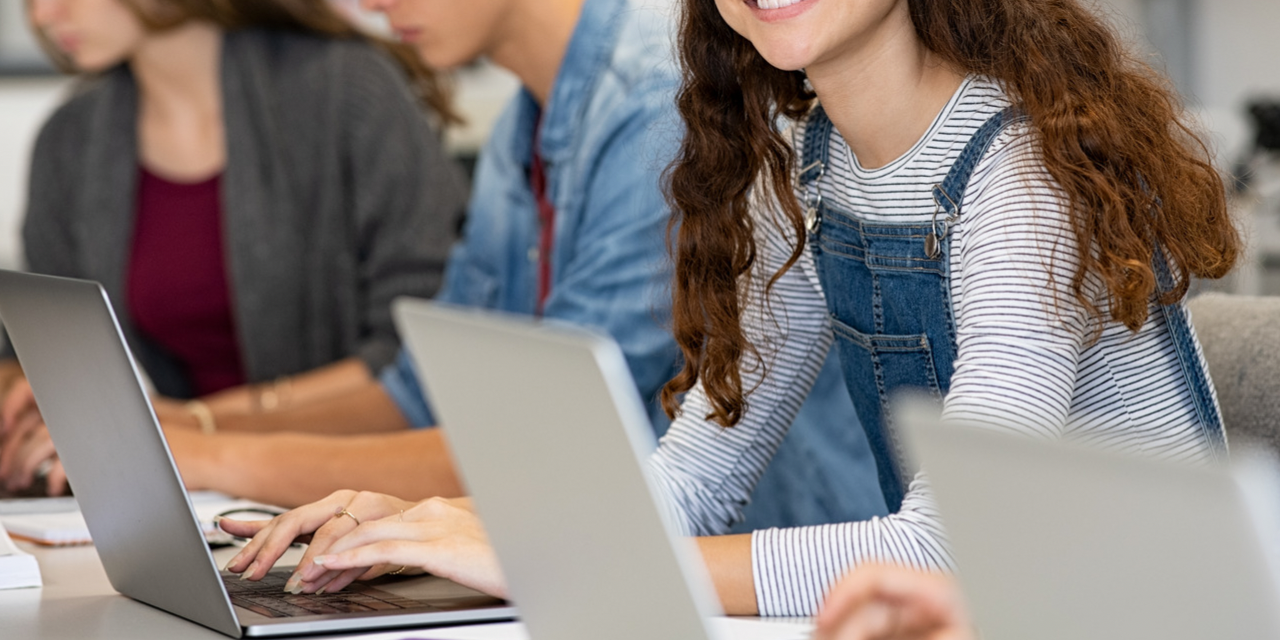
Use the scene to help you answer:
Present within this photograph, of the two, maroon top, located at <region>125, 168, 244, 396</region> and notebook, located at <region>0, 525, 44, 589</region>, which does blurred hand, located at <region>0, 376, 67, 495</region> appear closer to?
notebook, located at <region>0, 525, 44, 589</region>

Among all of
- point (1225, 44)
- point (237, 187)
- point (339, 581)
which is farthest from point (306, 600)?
point (1225, 44)

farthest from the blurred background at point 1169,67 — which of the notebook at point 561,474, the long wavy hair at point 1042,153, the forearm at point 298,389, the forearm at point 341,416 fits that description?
the notebook at point 561,474

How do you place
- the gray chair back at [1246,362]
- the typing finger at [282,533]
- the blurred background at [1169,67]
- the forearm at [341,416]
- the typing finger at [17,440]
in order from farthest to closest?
the blurred background at [1169,67] → the forearm at [341,416] → the typing finger at [17,440] → the gray chair back at [1246,362] → the typing finger at [282,533]

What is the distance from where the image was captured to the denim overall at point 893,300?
940 millimetres

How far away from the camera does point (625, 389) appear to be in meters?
0.50

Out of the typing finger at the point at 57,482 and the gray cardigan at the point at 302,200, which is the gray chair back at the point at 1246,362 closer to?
the typing finger at the point at 57,482

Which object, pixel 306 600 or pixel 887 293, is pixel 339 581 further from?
pixel 887 293

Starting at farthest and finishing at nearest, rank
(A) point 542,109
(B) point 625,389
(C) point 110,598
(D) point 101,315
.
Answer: (A) point 542,109 → (C) point 110,598 → (D) point 101,315 → (B) point 625,389

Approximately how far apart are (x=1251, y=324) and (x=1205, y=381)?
0.13m

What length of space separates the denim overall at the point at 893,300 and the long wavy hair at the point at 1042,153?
23 mm

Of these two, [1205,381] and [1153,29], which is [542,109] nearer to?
[1205,381]

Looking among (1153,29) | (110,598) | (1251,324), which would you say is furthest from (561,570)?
(1153,29)

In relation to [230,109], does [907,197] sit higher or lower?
higher

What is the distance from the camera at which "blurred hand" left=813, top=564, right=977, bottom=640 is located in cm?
54
